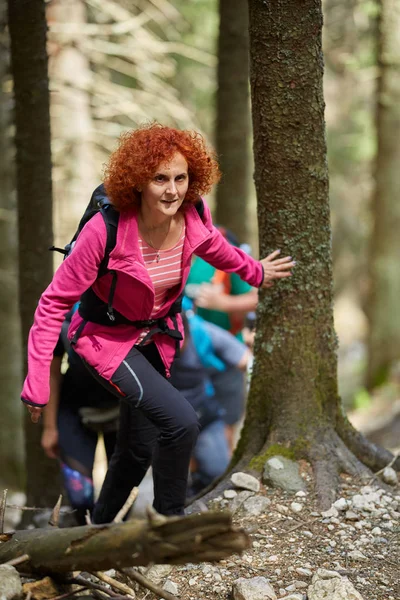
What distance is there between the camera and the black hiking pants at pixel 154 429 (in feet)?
10.8

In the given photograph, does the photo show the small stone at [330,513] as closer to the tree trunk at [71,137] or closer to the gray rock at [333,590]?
the gray rock at [333,590]

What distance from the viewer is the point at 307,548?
142 inches

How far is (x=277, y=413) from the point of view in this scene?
4359mm

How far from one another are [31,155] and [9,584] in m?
3.19

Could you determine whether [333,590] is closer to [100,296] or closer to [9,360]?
[100,296]

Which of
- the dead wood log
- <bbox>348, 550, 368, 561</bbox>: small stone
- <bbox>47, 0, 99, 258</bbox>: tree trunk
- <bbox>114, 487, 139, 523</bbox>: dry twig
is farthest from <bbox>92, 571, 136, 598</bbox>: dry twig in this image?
<bbox>47, 0, 99, 258</bbox>: tree trunk

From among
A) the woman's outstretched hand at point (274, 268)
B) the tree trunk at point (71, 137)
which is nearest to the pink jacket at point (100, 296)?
the woman's outstretched hand at point (274, 268)

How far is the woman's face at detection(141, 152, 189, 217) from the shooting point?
323cm

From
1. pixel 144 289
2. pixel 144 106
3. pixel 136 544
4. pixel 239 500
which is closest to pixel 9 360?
pixel 144 106

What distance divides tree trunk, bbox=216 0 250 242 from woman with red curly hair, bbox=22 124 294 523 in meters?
3.83

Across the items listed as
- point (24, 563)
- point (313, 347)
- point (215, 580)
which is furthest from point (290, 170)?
point (24, 563)

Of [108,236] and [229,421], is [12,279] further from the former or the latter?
[108,236]

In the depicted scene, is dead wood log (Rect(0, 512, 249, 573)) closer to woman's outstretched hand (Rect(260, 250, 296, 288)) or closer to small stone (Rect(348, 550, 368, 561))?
small stone (Rect(348, 550, 368, 561))

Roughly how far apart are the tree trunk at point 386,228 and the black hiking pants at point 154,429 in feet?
31.4
